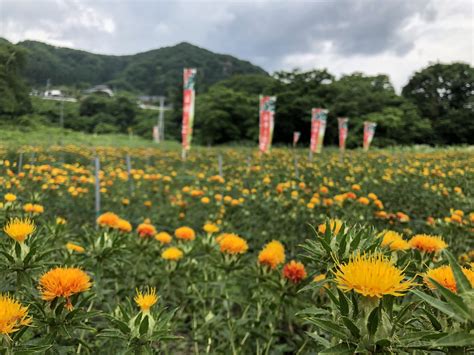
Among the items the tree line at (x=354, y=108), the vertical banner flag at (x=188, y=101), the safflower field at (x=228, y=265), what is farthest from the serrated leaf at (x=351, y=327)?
the tree line at (x=354, y=108)

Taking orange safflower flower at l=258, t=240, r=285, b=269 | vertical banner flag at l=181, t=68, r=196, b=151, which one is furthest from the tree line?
orange safflower flower at l=258, t=240, r=285, b=269

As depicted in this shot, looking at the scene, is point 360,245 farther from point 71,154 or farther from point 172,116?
point 172,116

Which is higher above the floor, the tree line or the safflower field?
the tree line

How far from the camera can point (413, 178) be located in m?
4.61

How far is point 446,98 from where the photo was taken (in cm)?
2889

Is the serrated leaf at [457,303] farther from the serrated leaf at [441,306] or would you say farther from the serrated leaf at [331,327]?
the serrated leaf at [331,327]

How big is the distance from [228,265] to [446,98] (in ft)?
107

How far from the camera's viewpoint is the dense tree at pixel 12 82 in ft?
6.36

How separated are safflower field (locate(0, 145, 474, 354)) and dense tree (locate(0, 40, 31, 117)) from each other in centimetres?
43

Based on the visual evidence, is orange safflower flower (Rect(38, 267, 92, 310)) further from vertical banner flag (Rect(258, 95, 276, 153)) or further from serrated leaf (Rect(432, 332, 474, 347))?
vertical banner flag (Rect(258, 95, 276, 153))

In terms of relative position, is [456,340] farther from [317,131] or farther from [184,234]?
[317,131]

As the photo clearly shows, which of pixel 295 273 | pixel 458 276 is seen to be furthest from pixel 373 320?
pixel 295 273

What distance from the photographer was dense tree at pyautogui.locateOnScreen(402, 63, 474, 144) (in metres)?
25.3

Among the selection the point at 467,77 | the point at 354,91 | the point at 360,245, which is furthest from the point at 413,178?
the point at 467,77
